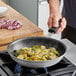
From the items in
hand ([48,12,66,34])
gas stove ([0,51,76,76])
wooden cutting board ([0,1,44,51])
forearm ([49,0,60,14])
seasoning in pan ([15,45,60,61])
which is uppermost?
forearm ([49,0,60,14])

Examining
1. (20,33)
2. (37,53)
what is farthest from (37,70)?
(20,33)

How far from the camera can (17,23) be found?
6.48 feet

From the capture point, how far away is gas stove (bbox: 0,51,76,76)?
1.24 m

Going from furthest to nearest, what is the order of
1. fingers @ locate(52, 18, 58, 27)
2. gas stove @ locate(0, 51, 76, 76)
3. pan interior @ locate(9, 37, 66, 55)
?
fingers @ locate(52, 18, 58, 27) → pan interior @ locate(9, 37, 66, 55) → gas stove @ locate(0, 51, 76, 76)

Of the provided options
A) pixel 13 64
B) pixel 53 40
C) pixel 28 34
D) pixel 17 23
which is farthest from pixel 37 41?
pixel 17 23

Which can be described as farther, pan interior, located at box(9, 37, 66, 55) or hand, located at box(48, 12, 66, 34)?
hand, located at box(48, 12, 66, 34)

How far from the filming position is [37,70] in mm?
1271

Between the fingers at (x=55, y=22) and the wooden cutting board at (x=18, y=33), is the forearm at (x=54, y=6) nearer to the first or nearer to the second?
the fingers at (x=55, y=22)

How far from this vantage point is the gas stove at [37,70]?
1240 mm

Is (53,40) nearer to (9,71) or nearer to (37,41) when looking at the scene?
(37,41)

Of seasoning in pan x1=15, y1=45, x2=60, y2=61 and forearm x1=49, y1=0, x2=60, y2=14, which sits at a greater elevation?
forearm x1=49, y1=0, x2=60, y2=14

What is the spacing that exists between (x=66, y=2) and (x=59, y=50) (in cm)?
83

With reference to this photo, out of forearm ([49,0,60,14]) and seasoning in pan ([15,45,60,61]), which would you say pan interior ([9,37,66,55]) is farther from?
forearm ([49,0,60,14])

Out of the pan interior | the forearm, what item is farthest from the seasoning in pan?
the forearm
